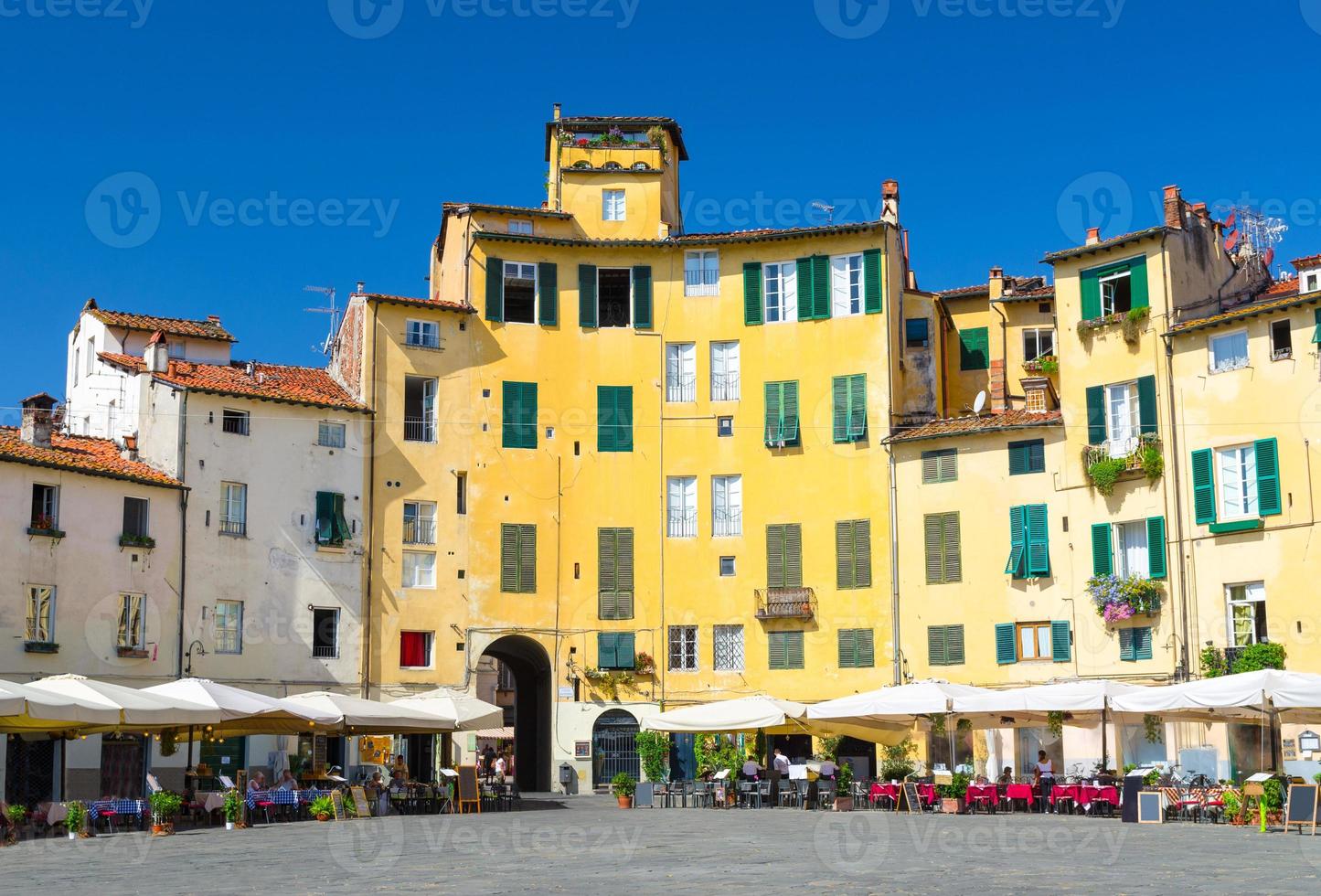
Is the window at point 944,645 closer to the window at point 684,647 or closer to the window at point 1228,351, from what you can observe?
the window at point 684,647

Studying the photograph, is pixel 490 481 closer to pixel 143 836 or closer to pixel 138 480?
pixel 138 480

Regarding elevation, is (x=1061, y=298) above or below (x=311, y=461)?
above

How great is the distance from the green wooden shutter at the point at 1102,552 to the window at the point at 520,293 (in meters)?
18.8

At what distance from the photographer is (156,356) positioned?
47250 millimetres

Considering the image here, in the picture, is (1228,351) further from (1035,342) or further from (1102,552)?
(1035,342)

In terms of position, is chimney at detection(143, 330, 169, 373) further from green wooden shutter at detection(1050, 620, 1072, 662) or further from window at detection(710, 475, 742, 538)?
green wooden shutter at detection(1050, 620, 1072, 662)

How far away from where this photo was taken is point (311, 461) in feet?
159

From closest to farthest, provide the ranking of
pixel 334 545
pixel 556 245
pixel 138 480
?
1. pixel 138 480
2. pixel 334 545
3. pixel 556 245

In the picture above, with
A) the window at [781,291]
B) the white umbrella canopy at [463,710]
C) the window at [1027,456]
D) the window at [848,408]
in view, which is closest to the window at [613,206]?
the window at [781,291]

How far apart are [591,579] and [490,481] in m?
4.35

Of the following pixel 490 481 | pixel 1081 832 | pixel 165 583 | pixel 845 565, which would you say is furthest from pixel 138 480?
pixel 1081 832

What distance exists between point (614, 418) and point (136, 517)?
1498cm

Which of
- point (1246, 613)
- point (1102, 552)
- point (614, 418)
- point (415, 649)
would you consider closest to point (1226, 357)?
point (1102, 552)

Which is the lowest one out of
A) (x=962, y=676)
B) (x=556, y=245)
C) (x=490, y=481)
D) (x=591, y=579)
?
A: (x=962, y=676)
